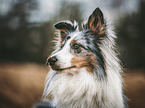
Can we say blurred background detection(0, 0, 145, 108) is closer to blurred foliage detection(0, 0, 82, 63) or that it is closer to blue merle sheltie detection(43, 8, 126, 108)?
blurred foliage detection(0, 0, 82, 63)

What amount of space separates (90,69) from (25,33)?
5.31 ft

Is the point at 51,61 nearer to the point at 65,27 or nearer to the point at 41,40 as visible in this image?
the point at 65,27

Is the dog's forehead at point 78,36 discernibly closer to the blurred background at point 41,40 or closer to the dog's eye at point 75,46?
the dog's eye at point 75,46

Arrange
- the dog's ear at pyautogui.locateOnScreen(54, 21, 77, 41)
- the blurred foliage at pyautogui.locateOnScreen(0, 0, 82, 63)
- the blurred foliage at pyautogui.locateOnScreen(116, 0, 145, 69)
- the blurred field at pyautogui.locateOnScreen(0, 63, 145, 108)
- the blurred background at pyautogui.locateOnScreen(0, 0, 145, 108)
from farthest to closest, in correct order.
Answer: the blurred field at pyautogui.locateOnScreen(0, 63, 145, 108)
the blurred foliage at pyautogui.locateOnScreen(116, 0, 145, 69)
the blurred foliage at pyautogui.locateOnScreen(0, 0, 82, 63)
the blurred background at pyautogui.locateOnScreen(0, 0, 145, 108)
the dog's ear at pyautogui.locateOnScreen(54, 21, 77, 41)

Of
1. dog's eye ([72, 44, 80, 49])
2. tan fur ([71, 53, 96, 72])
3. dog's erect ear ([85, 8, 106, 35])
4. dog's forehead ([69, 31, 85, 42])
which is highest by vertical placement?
dog's erect ear ([85, 8, 106, 35])

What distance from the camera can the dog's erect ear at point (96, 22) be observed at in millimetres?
742

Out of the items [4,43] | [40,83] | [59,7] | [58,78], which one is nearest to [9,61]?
[4,43]

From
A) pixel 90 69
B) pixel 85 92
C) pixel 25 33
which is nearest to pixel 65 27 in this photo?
pixel 90 69

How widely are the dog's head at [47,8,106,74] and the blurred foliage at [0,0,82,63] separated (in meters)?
0.32

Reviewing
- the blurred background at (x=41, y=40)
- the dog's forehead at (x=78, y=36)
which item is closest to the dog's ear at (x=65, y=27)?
the dog's forehead at (x=78, y=36)

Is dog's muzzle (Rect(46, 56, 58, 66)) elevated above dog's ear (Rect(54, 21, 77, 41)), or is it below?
below

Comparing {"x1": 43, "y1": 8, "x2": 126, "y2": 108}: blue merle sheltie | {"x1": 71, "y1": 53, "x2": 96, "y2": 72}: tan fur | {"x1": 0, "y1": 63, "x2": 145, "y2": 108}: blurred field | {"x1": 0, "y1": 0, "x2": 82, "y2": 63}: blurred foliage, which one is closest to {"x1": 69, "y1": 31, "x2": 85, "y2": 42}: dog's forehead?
{"x1": 43, "y1": 8, "x2": 126, "y2": 108}: blue merle sheltie

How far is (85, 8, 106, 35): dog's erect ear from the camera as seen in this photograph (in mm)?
742

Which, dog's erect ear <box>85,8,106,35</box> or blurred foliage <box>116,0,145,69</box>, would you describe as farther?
blurred foliage <box>116,0,145,69</box>
